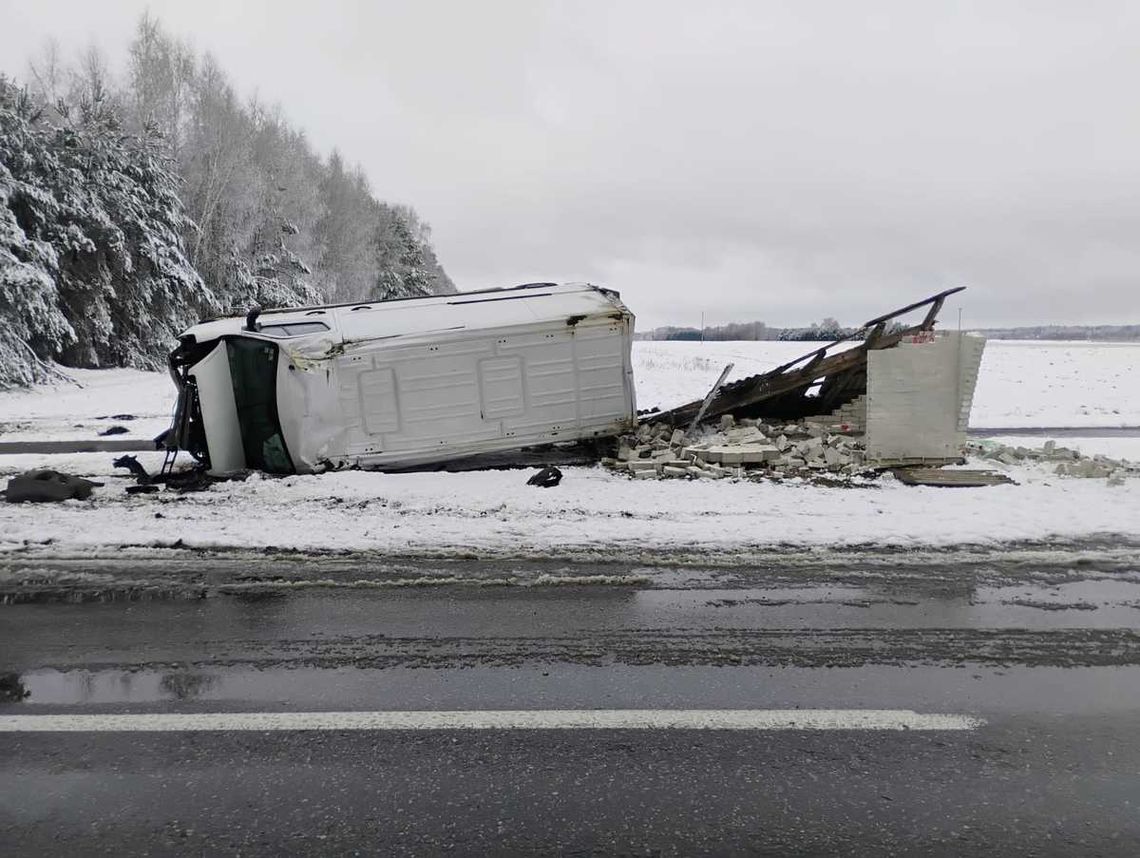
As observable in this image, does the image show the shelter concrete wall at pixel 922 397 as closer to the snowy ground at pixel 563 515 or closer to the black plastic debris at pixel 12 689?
the snowy ground at pixel 563 515

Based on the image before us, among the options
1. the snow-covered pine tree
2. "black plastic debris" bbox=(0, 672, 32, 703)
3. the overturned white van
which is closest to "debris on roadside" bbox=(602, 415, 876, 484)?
the overturned white van

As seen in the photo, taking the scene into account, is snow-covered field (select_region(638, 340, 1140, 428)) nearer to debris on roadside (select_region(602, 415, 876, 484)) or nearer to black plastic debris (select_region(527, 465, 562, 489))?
debris on roadside (select_region(602, 415, 876, 484))

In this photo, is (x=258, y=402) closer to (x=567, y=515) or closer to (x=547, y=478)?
(x=547, y=478)

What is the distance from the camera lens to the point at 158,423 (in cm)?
1533

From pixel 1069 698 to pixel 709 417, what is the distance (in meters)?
7.71

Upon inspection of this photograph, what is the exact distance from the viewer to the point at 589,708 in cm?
344

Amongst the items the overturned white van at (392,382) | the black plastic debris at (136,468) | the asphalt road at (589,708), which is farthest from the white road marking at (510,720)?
the black plastic debris at (136,468)

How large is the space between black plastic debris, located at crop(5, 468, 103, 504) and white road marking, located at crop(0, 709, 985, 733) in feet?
17.4

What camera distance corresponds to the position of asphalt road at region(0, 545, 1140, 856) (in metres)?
2.63

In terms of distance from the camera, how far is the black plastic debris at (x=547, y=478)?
8.52m

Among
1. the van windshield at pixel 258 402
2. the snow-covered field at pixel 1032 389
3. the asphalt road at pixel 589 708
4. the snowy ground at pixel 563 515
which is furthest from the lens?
the snow-covered field at pixel 1032 389

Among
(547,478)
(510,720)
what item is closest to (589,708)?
(510,720)

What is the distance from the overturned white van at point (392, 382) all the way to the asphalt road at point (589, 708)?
13.8ft

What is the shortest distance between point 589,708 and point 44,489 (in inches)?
278
